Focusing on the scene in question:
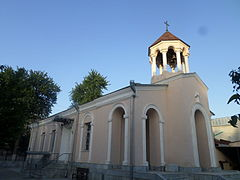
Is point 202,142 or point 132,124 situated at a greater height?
point 132,124

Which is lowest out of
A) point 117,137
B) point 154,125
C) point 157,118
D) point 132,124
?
point 117,137

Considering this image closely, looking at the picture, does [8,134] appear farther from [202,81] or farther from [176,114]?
[202,81]

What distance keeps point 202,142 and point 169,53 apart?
7.65 metres

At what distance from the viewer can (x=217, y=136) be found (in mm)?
23125

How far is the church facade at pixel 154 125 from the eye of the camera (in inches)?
415

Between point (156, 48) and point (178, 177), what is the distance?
9.61m

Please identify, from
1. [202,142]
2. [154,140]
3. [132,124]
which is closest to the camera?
[132,124]

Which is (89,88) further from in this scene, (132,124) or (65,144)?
(132,124)

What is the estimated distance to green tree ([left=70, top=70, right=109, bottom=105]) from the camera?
2859 cm

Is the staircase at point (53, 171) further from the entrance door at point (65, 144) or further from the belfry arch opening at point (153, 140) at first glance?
the belfry arch opening at point (153, 140)

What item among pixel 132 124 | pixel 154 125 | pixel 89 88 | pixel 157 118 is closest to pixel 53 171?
pixel 132 124

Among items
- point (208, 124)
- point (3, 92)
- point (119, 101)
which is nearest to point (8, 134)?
point (3, 92)

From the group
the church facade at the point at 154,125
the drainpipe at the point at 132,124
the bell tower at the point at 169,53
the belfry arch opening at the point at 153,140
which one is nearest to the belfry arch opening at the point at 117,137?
the church facade at the point at 154,125

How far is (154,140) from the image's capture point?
11547 mm
